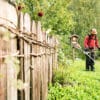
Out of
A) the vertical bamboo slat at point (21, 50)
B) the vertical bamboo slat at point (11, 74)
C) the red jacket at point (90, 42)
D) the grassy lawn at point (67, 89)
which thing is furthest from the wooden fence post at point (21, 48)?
the red jacket at point (90, 42)

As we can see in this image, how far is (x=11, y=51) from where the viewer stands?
Answer: 310cm

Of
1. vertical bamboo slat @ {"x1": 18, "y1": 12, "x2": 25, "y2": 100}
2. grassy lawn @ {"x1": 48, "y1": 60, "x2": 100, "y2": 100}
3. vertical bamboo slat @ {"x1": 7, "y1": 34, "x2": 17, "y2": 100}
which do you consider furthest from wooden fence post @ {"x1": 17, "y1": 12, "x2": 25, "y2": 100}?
grassy lawn @ {"x1": 48, "y1": 60, "x2": 100, "y2": 100}

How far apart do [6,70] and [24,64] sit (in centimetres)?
97

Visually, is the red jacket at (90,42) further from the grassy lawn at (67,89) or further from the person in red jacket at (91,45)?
the grassy lawn at (67,89)

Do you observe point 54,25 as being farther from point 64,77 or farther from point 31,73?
point 31,73

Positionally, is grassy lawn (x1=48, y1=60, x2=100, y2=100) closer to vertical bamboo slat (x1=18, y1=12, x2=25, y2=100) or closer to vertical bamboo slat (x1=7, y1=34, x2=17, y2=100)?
vertical bamboo slat (x1=18, y1=12, x2=25, y2=100)

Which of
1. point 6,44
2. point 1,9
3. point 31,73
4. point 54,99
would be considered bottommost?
point 54,99

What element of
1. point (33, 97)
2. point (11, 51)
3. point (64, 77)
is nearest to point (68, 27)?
point (64, 77)

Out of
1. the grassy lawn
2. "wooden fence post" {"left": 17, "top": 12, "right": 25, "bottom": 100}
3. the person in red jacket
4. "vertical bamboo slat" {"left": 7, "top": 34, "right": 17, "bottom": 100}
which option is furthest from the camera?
the person in red jacket

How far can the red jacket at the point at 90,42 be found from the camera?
663 inches

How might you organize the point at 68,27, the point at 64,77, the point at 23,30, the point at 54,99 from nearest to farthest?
the point at 23,30 < the point at 54,99 < the point at 64,77 < the point at 68,27

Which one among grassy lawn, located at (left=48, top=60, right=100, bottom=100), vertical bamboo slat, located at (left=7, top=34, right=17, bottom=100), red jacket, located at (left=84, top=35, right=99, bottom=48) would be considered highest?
red jacket, located at (left=84, top=35, right=99, bottom=48)

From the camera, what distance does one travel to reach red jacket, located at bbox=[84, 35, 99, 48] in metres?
16.8

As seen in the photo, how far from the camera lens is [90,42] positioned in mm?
16984
